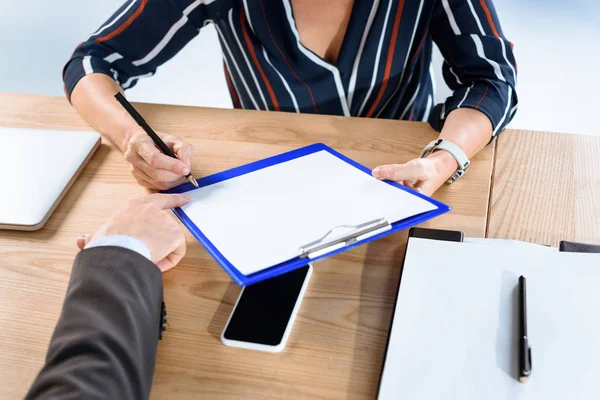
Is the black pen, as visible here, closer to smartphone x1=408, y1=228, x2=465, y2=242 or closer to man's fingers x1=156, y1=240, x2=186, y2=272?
smartphone x1=408, y1=228, x2=465, y2=242

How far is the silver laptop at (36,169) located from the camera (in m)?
0.84

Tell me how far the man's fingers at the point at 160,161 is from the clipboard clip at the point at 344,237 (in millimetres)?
251

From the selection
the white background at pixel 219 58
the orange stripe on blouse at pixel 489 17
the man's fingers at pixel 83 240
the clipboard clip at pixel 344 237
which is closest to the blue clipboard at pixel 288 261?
the clipboard clip at pixel 344 237

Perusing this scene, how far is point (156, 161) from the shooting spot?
0.84 m

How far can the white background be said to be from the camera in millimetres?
2436

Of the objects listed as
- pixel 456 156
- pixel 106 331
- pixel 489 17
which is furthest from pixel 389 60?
pixel 106 331

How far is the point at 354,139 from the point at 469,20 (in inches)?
11.9

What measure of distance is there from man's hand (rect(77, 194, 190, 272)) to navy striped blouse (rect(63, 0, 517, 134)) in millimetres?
437

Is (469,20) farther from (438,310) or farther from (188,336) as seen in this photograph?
(188,336)

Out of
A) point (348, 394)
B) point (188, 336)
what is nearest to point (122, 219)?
point (188, 336)

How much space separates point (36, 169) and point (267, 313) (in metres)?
0.49

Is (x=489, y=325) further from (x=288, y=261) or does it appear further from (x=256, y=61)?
(x=256, y=61)

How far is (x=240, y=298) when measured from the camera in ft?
2.31

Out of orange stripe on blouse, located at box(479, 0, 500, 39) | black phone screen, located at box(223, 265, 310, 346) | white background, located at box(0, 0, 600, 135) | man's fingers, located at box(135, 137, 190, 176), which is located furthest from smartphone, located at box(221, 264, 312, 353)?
white background, located at box(0, 0, 600, 135)
